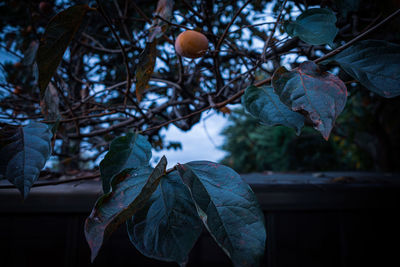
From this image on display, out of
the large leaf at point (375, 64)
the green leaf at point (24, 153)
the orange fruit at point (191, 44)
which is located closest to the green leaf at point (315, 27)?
the large leaf at point (375, 64)

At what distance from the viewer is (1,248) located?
2.09ft

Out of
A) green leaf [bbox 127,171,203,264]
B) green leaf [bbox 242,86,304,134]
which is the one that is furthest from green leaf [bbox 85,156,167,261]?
green leaf [bbox 242,86,304,134]

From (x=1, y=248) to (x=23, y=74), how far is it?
1.45m

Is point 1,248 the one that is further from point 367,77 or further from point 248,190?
point 367,77

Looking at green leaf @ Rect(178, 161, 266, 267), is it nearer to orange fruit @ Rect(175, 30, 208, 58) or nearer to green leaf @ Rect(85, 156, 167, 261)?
green leaf @ Rect(85, 156, 167, 261)

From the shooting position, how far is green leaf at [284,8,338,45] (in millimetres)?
359

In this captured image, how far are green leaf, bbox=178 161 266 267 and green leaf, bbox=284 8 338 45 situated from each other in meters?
0.24

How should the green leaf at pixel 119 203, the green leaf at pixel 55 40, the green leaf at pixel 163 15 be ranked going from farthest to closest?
the green leaf at pixel 163 15, the green leaf at pixel 55 40, the green leaf at pixel 119 203

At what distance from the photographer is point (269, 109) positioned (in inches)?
14.1

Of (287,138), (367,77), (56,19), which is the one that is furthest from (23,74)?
(287,138)

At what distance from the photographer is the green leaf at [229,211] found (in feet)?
0.77

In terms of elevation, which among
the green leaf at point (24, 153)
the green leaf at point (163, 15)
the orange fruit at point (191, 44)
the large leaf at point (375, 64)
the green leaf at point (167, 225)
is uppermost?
the green leaf at point (163, 15)

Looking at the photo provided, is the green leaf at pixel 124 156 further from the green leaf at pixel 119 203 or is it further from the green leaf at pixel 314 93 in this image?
the green leaf at pixel 314 93

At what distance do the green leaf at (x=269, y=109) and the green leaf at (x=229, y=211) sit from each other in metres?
0.10
